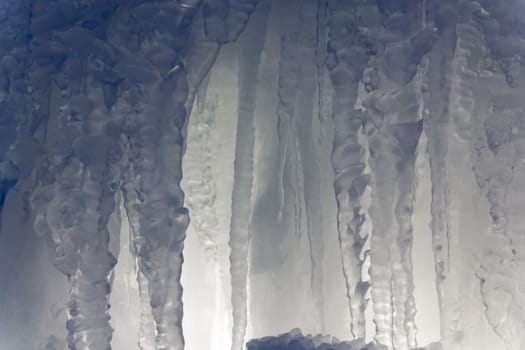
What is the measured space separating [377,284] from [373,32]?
39cm

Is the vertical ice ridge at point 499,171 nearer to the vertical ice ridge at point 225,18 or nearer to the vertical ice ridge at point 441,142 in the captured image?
the vertical ice ridge at point 441,142

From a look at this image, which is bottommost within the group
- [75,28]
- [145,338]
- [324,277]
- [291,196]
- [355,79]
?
[145,338]

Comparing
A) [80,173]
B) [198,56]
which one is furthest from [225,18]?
→ [80,173]

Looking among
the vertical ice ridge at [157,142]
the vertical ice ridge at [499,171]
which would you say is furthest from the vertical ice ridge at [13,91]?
the vertical ice ridge at [499,171]

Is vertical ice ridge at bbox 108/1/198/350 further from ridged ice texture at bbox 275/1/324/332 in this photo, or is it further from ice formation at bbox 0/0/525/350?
ridged ice texture at bbox 275/1/324/332

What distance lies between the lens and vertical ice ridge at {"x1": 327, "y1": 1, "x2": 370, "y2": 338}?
2.93ft

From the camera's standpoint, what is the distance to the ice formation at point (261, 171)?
2.91ft

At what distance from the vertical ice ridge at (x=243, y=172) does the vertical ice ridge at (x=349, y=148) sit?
153 mm

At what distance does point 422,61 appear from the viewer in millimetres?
976

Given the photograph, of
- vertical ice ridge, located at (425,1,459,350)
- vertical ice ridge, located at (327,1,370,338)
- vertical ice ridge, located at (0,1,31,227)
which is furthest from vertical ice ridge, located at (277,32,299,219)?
vertical ice ridge, located at (0,1,31,227)

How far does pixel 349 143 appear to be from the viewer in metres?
0.91

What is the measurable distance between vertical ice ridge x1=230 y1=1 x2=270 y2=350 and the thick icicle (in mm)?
152

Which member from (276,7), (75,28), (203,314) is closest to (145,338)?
(203,314)

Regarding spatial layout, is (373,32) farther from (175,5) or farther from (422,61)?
(175,5)
